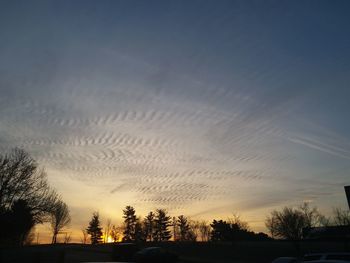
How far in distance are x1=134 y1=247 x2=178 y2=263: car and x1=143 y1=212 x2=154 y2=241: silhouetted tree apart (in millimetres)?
88886

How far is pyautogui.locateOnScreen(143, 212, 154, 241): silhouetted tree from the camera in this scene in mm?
113750

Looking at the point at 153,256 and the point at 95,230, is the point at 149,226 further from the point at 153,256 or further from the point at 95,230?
the point at 153,256

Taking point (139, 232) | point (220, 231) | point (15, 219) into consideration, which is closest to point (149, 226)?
point (139, 232)

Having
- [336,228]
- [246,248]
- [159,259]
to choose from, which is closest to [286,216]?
[336,228]

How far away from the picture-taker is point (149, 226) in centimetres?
11506

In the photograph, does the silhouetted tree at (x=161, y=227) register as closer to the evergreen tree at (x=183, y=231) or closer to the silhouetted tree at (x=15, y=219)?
the evergreen tree at (x=183, y=231)

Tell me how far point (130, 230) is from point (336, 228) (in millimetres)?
67752

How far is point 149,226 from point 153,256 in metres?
91.4

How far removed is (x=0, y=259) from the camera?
21.2 meters

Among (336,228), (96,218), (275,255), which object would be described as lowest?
(275,255)

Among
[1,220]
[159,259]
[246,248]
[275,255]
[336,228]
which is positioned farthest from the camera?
[336,228]

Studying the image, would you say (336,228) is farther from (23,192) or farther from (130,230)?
(130,230)

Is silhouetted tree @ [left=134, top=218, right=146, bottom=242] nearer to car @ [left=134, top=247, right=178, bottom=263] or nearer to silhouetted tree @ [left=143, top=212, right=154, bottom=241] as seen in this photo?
silhouetted tree @ [left=143, top=212, right=154, bottom=241]

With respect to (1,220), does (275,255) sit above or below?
below
